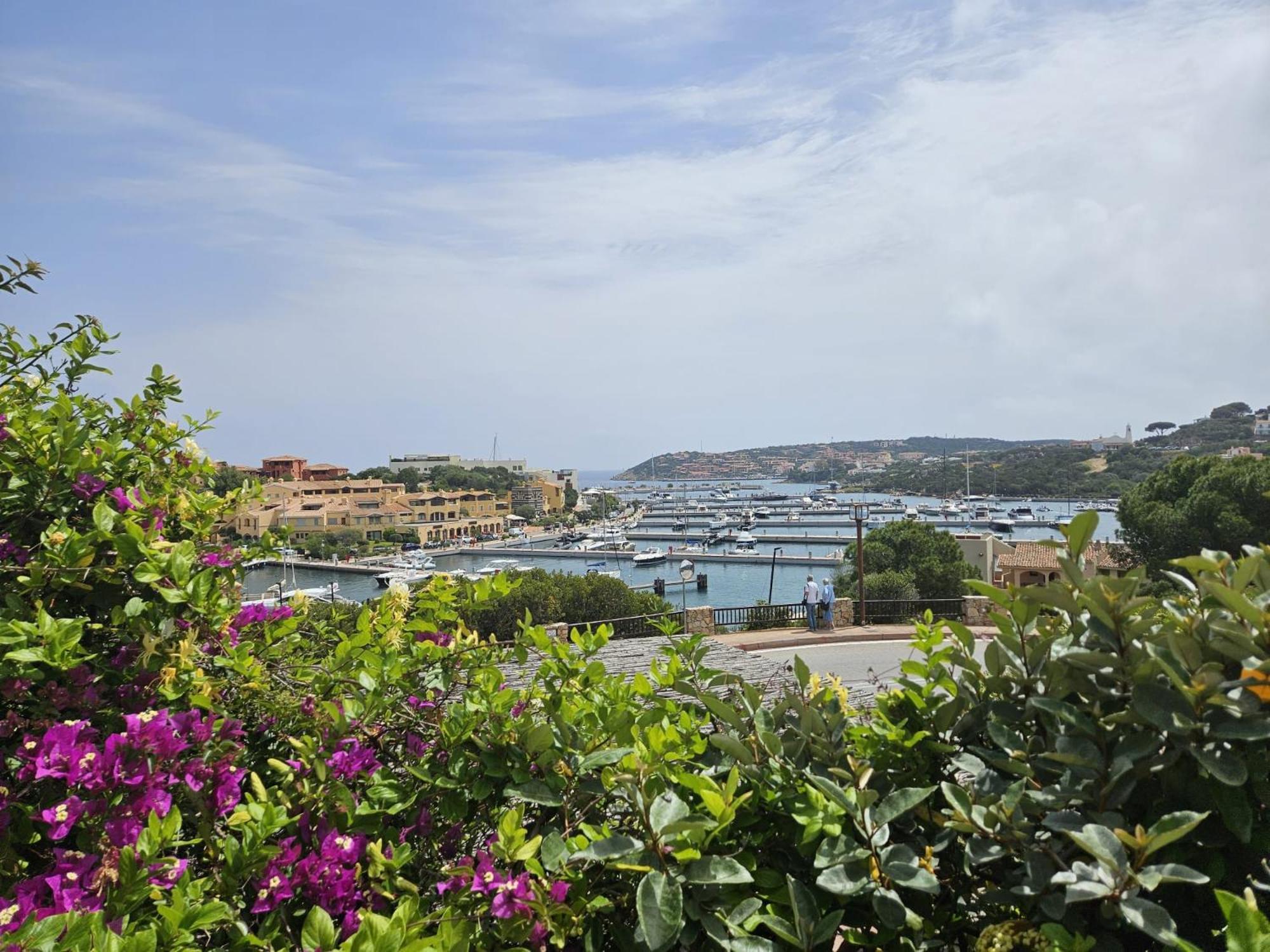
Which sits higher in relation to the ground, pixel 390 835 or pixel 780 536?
pixel 390 835

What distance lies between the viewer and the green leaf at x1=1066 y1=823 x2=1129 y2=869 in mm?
1028

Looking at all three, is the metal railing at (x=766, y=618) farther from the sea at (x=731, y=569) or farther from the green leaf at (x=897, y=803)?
the sea at (x=731, y=569)

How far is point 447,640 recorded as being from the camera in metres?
1.84

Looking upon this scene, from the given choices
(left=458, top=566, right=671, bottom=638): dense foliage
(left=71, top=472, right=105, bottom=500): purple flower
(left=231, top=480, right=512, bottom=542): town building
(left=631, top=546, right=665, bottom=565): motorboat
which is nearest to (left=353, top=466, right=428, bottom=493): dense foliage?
(left=231, top=480, right=512, bottom=542): town building

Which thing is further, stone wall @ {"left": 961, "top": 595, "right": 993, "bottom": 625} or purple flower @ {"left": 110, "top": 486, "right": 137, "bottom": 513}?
stone wall @ {"left": 961, "top": 595, "right": 993, "bottom": 625}

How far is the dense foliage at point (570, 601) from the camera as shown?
23.3 m

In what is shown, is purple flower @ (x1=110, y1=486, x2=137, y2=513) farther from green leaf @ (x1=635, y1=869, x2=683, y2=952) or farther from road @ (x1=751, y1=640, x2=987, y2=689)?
road @ (x1=751, y1=640, x2=987, y2=689)

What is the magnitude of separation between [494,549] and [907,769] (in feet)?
234

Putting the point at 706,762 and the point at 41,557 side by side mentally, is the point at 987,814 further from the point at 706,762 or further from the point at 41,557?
the point at 41,557

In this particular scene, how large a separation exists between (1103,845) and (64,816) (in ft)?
5.04

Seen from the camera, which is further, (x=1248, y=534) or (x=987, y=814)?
(x=1248, y=534)

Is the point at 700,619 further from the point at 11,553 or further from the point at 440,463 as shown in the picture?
the point at 440,463

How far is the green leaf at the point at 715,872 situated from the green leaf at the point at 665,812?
0.24 ft

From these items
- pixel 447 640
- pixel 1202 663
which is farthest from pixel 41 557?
pixel 1202 663
